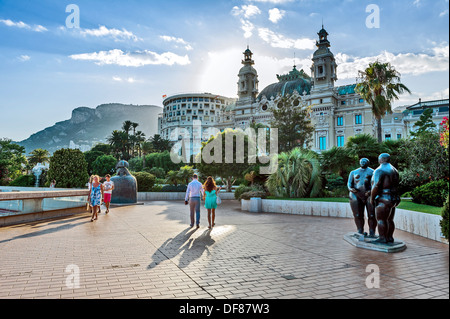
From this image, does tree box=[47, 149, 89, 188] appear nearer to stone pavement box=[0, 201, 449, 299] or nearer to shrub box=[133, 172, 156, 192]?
shrub box=[133, 172, 156, 192]

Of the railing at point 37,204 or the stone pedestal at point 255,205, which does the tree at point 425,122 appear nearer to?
the stone pedestal at point 255,205

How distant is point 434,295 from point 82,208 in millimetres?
13975

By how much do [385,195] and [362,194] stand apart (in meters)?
1.01

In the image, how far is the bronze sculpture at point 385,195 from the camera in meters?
6.96

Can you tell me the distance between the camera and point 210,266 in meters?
5.66

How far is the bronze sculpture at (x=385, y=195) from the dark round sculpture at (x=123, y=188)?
52.4 ft

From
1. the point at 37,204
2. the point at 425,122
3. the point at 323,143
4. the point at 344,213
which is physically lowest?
the point at 344,213

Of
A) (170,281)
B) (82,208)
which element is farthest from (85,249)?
(82,208)

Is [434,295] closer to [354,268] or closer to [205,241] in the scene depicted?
[354,268]

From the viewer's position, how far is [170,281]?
4.78m

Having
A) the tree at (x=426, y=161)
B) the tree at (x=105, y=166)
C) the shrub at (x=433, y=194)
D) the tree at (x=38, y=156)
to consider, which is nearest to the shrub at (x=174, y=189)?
the tree at (x=426, y=161)

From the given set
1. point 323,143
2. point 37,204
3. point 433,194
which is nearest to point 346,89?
point 323,143

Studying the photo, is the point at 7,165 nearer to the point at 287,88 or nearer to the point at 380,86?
the point at 380,86

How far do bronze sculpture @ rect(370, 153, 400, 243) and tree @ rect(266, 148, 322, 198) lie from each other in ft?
32.6
